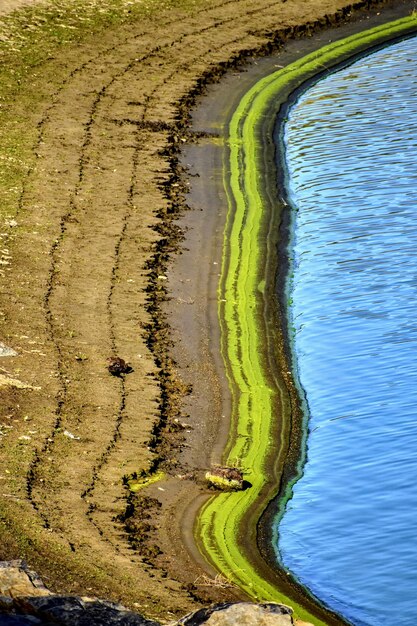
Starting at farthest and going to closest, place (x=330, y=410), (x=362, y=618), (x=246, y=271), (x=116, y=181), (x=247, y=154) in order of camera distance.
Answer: (x=247, y=154)
(x=116, y=181)
(x=246, y=271)
(x=330, y=410)
(x=362, y=618)

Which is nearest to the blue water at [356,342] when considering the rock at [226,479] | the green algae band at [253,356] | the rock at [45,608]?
the green algae band at [253,356]

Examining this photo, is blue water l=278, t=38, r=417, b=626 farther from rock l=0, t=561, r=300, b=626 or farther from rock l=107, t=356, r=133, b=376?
rock l=0, t=561, r=300, b=626

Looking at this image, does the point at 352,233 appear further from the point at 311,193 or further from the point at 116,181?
the point at 116,181

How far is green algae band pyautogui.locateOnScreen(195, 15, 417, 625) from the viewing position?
36.1 ft

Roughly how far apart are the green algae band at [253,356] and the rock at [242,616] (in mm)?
2418

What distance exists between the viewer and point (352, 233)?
1800cm

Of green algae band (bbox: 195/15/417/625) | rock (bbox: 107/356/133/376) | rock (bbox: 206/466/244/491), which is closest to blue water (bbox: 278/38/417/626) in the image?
green algae band (bbox: 195/15/417/625)

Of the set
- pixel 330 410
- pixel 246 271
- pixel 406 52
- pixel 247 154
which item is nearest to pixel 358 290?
pixel 246 271

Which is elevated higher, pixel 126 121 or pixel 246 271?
pixel 126 121

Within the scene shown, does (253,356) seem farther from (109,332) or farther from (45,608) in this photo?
(45,608)

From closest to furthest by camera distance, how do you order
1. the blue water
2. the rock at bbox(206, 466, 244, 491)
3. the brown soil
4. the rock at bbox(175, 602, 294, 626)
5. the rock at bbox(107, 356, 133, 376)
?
the rock at bbox(175, 602, 294, 626) < the brown soil < the blue water < the rock at bbox(206, 466, 244, 491) < the rock at bbox(107, 356, 133, 376)

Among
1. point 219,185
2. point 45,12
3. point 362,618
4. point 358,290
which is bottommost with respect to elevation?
point 362,618

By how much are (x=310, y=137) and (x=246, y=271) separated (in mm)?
6103

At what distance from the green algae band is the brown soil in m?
0.22
